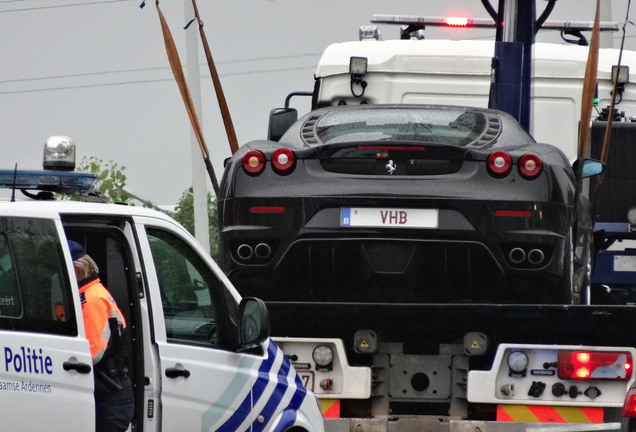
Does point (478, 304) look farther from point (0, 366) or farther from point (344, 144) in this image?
point (0, 366)

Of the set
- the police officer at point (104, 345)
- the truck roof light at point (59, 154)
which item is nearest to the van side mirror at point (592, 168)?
the truck roof light at point (59, 154)

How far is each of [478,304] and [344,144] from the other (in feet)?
3.63

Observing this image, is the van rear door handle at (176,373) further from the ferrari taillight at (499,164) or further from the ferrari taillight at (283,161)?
the ferrari taillight at (499,164)

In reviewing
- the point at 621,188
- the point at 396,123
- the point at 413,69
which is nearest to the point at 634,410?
the point at 396,123

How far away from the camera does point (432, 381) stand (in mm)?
7965

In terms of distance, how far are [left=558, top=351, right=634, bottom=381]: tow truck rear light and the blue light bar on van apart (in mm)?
2748

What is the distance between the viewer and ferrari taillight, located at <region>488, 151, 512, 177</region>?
307 inches

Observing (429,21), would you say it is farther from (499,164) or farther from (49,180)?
(49,180)

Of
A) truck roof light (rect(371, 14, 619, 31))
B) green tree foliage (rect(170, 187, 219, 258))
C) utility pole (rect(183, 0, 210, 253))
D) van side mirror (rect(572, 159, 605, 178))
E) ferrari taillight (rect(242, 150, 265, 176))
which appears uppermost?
truck roof light (rect(371, 14, 619, 31))

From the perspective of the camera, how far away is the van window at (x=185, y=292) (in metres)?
6.18

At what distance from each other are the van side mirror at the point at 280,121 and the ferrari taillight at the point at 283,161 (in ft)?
6.82

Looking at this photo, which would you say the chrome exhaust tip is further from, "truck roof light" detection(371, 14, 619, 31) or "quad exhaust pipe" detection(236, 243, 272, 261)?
"truck roof light" detection(371, 14, 619, 31)

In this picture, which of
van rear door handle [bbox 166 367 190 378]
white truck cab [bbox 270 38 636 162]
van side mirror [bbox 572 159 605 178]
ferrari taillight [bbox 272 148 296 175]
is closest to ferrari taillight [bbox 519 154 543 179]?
van side mirror [bbox 572 159 605 178]

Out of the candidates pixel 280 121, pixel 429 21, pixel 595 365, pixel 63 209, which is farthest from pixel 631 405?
pixel 429 21
